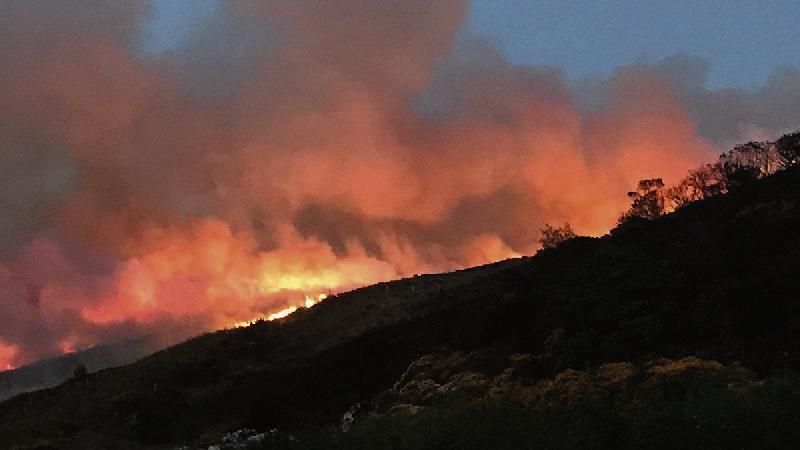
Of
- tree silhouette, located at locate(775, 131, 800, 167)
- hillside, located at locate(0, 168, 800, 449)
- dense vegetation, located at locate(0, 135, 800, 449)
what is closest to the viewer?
dense vegetation, located at locate(0, 135, 800, 449)

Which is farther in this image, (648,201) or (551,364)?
(648,201)

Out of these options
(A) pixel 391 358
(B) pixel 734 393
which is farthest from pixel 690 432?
(A) pixel 391 358

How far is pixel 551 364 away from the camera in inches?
828

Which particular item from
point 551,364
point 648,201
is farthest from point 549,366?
point 648,201

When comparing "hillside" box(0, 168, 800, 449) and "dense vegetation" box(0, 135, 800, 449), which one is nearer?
"dense vegetation" box(0, 135, 800, 449)

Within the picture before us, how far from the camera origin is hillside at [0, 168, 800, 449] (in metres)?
11.1

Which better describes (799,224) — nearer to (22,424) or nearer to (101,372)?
(22,424)

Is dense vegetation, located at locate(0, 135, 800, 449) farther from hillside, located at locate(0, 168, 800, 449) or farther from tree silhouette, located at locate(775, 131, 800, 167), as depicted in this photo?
tree silhouette, located at locate(775, 131, 800, 167)

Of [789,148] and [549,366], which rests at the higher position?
[789,148]

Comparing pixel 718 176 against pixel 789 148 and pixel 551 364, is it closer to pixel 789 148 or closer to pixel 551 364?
pixel 789 148

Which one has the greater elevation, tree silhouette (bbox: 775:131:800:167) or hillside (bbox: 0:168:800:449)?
tree silhouette (bbox: 775:131:800:167)

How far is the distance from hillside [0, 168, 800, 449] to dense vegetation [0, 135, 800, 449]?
7 centimetres

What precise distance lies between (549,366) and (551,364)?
87 millimetres

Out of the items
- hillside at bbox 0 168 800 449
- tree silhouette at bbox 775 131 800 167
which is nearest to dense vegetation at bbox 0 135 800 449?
hillside at bbox 0 168 800 449
